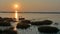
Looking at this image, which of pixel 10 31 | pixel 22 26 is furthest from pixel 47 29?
pixel 10 31

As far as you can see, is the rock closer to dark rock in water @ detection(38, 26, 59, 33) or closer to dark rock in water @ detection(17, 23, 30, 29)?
dark rock in water @ detection(17, 23, 30, 29)

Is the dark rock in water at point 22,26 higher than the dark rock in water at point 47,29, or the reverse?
the dark rock in water at point 22,26

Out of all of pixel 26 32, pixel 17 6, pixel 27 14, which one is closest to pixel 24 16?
pixel 27 14

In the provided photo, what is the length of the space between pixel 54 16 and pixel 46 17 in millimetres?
113

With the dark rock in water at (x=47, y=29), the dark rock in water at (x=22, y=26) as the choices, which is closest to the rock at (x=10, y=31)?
the dark rock in water at (x=22, y=26)

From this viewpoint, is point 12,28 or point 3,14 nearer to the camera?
point 12,28

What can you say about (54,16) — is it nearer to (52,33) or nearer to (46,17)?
(46,17)

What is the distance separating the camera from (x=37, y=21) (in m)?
2.11

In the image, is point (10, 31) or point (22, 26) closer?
point (10, 31)

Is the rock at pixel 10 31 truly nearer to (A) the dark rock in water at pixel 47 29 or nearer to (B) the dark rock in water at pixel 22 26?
(B) the dark rock in water at pixel 22 26

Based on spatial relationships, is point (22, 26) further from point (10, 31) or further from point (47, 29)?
point (47, 29)

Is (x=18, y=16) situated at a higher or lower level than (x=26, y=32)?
higher

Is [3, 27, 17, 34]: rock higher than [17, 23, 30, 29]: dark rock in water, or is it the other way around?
[17, 23, 30, 29]: dark rock in water

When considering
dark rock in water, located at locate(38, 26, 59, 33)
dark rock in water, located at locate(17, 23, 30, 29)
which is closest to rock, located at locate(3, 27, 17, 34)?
dark rock in water, located at locate(17, 23, 30, 29)
